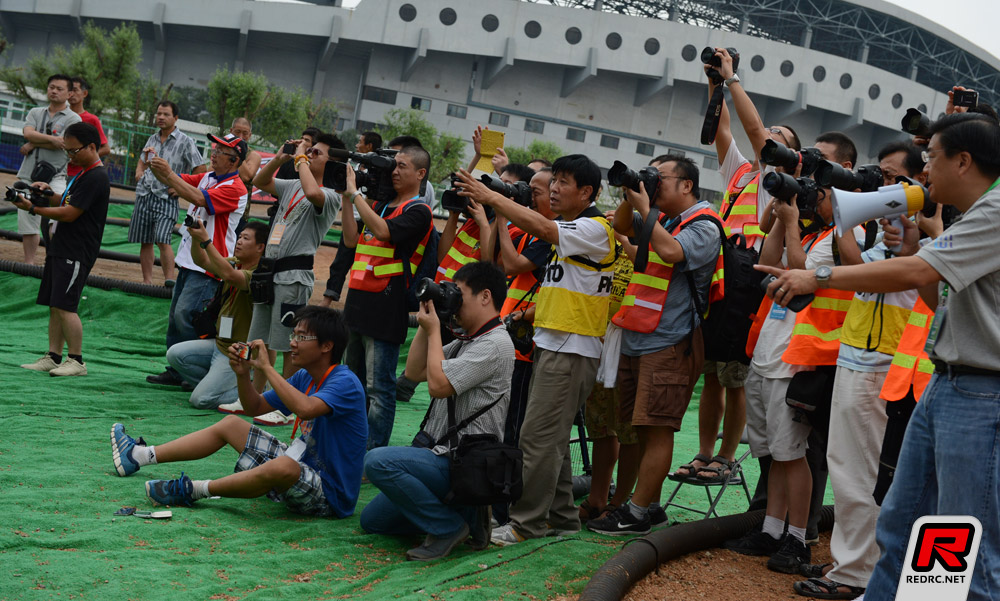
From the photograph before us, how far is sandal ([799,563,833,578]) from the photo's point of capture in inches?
160

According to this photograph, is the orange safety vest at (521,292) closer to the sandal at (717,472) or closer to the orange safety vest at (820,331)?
the sandal at (717,472)

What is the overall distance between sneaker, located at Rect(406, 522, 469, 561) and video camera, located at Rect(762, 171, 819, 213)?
78.1 inches

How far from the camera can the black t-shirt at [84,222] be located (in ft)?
22.2

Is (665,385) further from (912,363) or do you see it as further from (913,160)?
(913,160)

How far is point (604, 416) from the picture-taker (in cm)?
493

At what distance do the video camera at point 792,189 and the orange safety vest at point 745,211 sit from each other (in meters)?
1.55

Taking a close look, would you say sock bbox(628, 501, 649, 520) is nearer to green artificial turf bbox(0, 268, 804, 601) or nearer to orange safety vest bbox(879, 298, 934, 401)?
green artificial turf bbox(0, 268, 804, 601)

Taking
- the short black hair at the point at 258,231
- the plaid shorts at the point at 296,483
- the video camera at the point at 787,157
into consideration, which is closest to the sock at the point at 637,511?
the plaid shorts at the point at 296,483

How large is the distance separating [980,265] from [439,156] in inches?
1432

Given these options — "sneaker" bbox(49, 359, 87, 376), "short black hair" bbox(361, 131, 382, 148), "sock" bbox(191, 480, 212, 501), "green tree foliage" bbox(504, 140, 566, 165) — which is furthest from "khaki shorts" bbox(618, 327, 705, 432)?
"green tree foliage" bbox(504, 140, 566, 165)

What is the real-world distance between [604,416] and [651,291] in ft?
2.65

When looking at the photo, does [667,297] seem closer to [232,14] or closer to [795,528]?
[795,528]

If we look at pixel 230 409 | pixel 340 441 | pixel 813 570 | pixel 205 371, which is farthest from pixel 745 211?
pixel 205 371

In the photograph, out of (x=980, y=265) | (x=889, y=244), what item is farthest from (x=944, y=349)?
(x=889, y=244)
